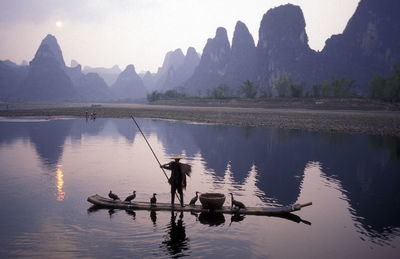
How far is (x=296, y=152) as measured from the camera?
28203 millimetres

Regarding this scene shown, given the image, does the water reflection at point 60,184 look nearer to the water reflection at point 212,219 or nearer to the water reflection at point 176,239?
the water reflection at point 176,239

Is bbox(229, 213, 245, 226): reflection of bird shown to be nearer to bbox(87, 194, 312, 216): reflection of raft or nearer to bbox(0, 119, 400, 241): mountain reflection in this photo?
bbox(87, 194, 312, 216): reflection of raft

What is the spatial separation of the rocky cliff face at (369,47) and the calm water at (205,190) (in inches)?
6611

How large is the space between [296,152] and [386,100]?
2657 inches

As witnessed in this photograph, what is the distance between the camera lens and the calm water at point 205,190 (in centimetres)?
967

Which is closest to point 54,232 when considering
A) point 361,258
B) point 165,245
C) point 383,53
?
point 165,245

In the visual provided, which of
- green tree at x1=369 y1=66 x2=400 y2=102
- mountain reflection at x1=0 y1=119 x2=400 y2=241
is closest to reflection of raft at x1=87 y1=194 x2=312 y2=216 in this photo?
mountain reflection at x1=0 y1=119 x2=400 y2=241

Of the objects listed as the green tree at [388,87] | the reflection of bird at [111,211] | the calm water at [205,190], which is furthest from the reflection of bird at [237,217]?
the green tree at [388,87]

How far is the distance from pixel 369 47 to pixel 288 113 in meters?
140

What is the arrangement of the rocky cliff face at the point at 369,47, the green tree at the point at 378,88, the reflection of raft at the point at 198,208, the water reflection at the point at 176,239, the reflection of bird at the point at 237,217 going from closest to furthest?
the water reflection at the point at 176,239
the reflection of bird at the point at 237,217
the reflection of raft at the point at 198,208
the green tree at the point at 378,88
the rocky cliff face at the point at 369,47

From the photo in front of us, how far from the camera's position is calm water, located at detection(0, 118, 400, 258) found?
9.67m

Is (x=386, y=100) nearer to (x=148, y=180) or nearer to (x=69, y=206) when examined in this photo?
(x=148, y=180)

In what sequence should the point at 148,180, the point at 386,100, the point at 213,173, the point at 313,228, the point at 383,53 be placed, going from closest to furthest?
the point at 313,228, the point at 148,180, the point at 213,173, the point at 386,100, the point at 383,53

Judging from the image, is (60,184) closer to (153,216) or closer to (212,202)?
(153,216)
